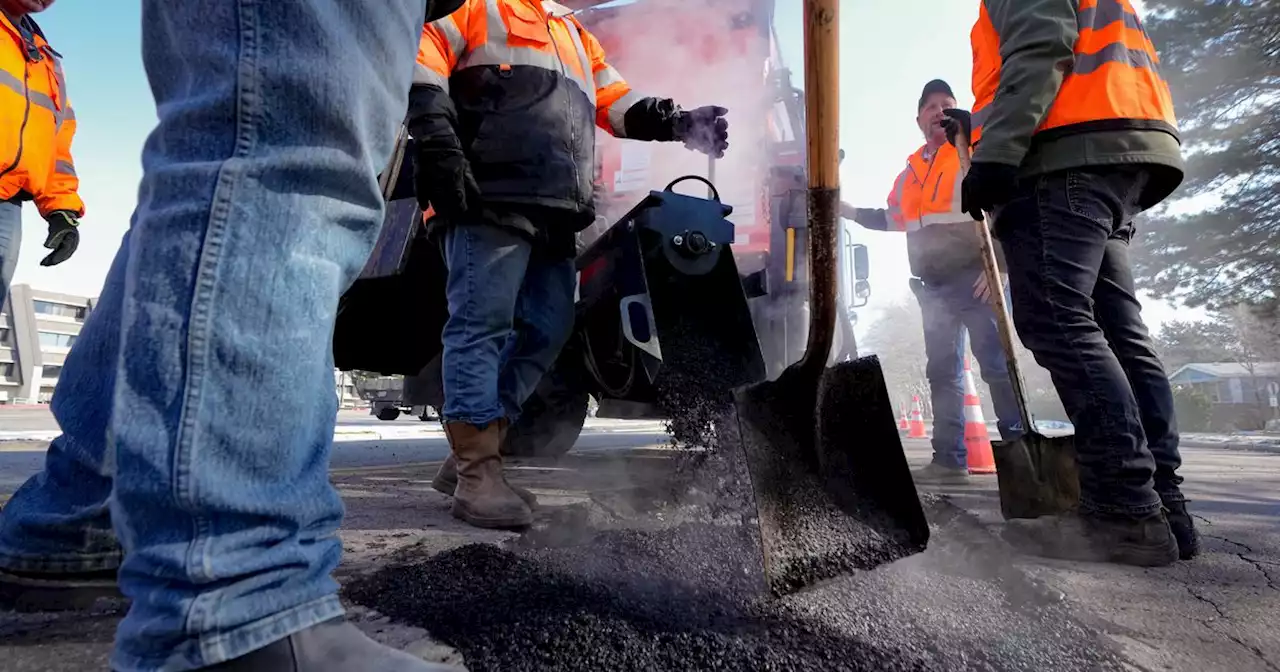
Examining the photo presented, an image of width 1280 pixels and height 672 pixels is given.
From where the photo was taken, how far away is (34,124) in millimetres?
2910

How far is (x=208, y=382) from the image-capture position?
0.66m

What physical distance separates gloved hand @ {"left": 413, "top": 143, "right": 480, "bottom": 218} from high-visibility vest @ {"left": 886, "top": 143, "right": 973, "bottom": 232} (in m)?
3.07

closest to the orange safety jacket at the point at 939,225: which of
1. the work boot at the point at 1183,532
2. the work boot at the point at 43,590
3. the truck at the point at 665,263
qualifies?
the truck at the point at 665,263

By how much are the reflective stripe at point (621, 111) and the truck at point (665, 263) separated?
13.2 inches

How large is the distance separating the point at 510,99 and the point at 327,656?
186cm

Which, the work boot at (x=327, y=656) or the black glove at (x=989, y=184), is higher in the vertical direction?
the black glove at (x=989, y=184)

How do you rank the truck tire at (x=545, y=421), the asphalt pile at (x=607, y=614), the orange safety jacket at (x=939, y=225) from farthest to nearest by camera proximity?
the orange safety jacket at (x=939, y=225) → the truck tire at (x=545, y=421) → the asphalt pile at (x=607, y=614)

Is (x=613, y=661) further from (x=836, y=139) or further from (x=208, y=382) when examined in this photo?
(x=836, y=139)

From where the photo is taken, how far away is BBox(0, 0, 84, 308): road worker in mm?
2812

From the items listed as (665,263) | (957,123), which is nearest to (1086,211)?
(957,123)

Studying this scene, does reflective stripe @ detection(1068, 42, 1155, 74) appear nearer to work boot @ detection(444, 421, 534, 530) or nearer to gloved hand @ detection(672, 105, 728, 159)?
gloved hand @ detection(672, 105, 728, 159)

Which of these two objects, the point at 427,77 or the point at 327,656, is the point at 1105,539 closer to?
the point at 327,656

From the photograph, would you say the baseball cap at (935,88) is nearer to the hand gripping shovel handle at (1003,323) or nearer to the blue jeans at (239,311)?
the hand gripping shovel handle at (1003,323)

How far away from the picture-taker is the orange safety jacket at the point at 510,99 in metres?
2.13
